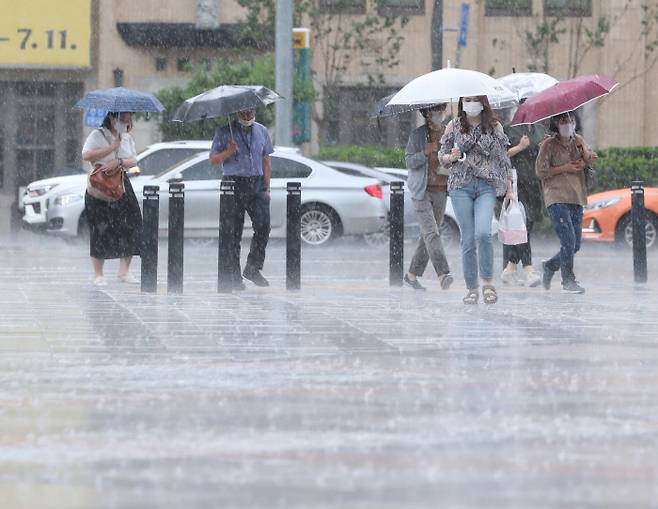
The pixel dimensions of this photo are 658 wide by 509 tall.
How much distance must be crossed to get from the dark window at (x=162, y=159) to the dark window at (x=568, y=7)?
14058mm

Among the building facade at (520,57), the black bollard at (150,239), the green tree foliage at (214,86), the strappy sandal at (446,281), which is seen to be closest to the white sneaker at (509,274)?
the strappy sandal at (446,281)

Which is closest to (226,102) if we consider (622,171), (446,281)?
(446,281)

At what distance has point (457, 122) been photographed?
14.3 m

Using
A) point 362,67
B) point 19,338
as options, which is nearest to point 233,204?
point 19,338

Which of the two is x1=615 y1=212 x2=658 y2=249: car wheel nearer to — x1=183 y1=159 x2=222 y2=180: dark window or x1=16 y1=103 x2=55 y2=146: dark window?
x1=183 y1=159 x2=222 y2=180: dark window

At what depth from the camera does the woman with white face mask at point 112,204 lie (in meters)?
16.2

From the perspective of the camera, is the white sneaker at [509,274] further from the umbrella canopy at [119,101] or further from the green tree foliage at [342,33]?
the green tree foliage at [342,33]

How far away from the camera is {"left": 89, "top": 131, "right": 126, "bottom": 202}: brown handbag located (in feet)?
53.2

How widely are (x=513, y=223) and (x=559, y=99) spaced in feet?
3.65

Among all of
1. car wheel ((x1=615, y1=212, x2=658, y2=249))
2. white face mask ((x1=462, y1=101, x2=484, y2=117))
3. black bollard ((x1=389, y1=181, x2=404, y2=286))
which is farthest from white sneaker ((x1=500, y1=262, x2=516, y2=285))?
car wheel ((x1=615, y1=212, x2=658, y2=249))

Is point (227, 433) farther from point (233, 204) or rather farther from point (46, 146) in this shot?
point (46, 146)

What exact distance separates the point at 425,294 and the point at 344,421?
25.8 feet

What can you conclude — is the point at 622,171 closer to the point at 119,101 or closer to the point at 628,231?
the point at 628,231

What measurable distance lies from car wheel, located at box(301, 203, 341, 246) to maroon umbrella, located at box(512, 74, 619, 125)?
10.0 m
